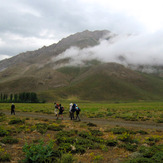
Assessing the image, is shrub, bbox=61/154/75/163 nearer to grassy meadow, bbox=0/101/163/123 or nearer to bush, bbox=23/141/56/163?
bush, bbox=23/141/56/163

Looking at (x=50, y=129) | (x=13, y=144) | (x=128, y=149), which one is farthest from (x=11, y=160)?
(x=50, y=129)

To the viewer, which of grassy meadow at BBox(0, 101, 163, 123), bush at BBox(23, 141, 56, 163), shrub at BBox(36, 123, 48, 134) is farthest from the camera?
grassy meadow at BBox(0, 101, 163, 123)

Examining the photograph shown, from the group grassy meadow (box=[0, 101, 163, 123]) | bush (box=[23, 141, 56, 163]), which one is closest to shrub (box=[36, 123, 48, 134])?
bush (box=[23, 141, 56, 163])

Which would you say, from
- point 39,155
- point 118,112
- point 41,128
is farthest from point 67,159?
point 118,112

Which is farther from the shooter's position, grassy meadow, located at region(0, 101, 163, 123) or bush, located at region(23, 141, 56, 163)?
grassy meadow, located at region(0, 101, 163, 123)

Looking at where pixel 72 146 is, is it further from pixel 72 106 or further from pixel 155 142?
pixel 72 106

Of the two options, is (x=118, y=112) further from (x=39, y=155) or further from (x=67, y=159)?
(x=39, y=155)

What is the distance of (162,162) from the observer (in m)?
7.42

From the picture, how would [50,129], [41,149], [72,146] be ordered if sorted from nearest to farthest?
[41,149] < [72,146] < [50,129]

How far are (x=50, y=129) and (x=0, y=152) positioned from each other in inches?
274

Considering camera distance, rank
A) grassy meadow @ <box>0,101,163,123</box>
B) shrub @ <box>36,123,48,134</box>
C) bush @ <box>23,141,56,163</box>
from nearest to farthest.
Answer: bush @ <box>23,141,56,163</box> → shrub @ <box>36,123,48,134</box> → grassy meadow @ <box>0,101,163,123</box>

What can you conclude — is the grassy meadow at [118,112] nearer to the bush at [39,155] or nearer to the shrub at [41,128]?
the shrub at [41,128]

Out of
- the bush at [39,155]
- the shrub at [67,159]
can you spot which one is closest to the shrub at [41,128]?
the bush at [39,155]

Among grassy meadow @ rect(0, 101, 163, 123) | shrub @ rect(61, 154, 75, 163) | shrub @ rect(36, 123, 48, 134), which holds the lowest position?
grassy meadow @ rect(0, 101, 163, 123)
